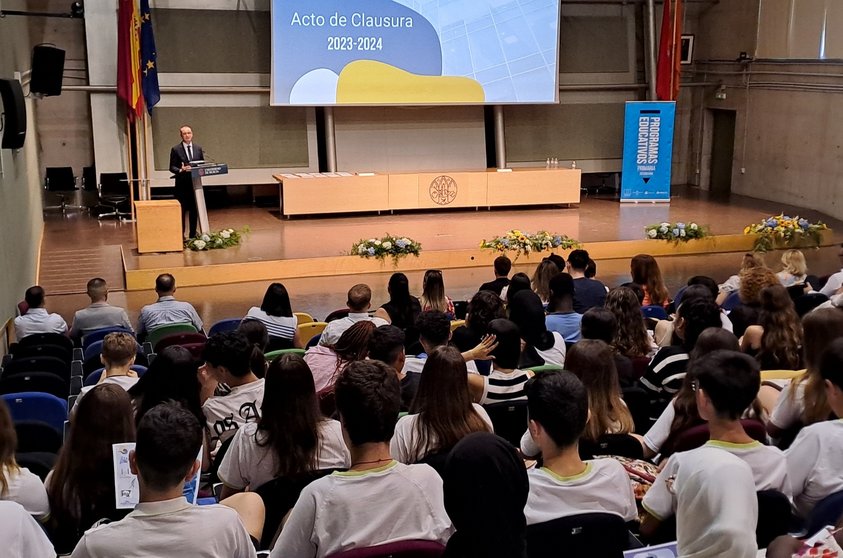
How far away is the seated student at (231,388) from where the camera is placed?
11.4ft

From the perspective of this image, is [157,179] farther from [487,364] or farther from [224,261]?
[487,364]

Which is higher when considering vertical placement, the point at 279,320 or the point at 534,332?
the point at 534,332

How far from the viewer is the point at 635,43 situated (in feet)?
54.4

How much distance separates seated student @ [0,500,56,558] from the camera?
6.47ft

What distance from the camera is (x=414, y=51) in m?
14.1

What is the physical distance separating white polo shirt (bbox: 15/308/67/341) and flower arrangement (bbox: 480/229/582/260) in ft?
17.3

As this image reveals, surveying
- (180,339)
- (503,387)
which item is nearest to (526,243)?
(180,339)

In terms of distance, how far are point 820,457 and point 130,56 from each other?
1108cm

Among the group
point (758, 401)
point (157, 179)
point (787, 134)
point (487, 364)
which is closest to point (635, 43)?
point (787, 134)

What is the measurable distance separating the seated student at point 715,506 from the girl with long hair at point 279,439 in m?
1.22

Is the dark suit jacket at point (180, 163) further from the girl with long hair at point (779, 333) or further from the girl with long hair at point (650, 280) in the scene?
the girl with long hair at point (779, 333)

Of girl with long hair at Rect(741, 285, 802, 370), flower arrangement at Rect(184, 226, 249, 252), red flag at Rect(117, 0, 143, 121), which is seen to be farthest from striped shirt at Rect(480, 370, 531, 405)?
red flag at Rect(117, 0, 143, 121)

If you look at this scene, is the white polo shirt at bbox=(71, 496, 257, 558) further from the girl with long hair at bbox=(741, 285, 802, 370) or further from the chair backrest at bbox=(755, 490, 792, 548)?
the girl with long hair at bbox=(741, 285, 802, 370)

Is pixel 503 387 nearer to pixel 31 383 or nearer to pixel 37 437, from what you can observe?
pixel 37 437
